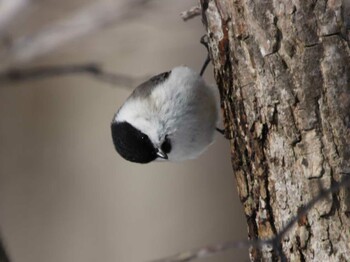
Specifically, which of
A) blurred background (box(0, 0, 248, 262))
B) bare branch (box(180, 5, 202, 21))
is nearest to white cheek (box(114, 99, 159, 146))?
bare branch (box(180, 5, 202, 21))

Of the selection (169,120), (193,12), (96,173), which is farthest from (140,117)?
(96,173)

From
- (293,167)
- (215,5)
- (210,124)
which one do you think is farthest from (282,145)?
(210,124)

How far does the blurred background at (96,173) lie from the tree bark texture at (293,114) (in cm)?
260

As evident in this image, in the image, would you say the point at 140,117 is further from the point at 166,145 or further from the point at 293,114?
the point at 293,114

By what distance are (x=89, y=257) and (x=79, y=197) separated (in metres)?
0.39

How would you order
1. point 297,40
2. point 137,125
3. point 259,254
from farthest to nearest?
point 137,125 < point 259,254 < point 297,40

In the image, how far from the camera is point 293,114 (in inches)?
61.3

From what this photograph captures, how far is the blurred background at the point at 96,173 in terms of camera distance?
4.37 metres

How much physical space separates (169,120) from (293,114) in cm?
78

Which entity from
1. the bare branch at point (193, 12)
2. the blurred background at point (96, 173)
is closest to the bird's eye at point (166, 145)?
the bare branch at point (193, 12)

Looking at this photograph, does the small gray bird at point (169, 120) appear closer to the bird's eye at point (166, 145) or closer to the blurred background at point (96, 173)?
the bird's eye at point (166, 145)

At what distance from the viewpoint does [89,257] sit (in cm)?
440

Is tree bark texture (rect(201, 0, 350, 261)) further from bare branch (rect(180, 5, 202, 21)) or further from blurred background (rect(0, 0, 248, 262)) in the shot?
blurred background (rect(0, 0, 248, 262))

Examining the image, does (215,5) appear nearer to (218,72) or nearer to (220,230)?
(218,72)
